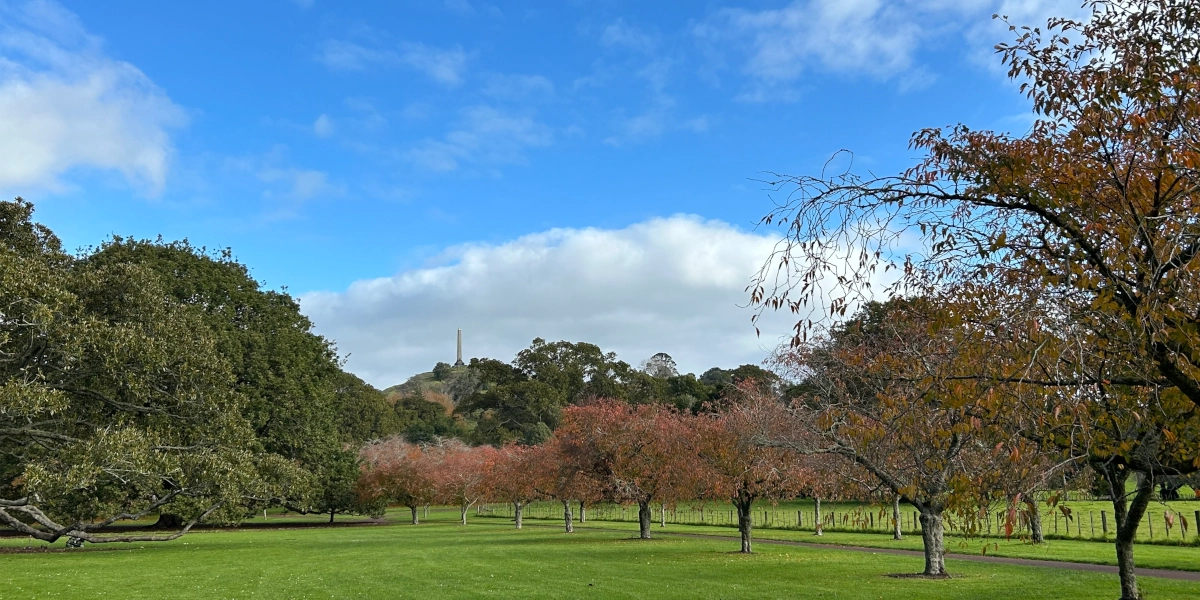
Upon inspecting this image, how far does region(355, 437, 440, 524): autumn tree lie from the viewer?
56875 millimetres

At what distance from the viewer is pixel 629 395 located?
84438 mm

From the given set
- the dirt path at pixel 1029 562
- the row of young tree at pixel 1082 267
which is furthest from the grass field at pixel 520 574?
the row of young tree at pixel 1082 267

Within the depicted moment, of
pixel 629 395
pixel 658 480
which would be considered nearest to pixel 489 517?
pixel 629 395

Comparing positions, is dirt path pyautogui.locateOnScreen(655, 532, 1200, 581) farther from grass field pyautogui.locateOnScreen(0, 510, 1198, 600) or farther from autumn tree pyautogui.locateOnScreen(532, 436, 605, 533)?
autumn tree pyautogui.locateOnScreen(532, 436, 605, 533)

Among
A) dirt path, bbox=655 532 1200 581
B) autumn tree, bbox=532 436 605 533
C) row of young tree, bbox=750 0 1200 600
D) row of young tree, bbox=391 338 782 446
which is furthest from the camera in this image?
row of young tree, bbox=391 338 782 446

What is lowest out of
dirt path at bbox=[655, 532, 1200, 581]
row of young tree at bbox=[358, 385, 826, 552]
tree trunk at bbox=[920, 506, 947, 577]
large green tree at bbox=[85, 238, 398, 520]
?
dirt path at bbox=[655, 532, 1200, 581]

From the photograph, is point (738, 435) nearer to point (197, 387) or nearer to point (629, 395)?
point (197, 387)

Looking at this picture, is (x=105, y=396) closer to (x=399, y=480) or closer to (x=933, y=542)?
(x=933, y=542)

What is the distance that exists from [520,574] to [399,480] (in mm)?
38043

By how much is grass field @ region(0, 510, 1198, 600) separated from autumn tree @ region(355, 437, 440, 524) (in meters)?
22.9

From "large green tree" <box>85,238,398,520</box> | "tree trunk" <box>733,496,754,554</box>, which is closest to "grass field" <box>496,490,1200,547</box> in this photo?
"tree trunk" <box>733,496,754,554</box>

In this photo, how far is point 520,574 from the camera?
73.3 feet

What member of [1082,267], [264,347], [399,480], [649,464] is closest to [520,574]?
[649,464]

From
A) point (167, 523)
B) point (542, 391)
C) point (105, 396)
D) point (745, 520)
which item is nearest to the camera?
point (105, 396)
